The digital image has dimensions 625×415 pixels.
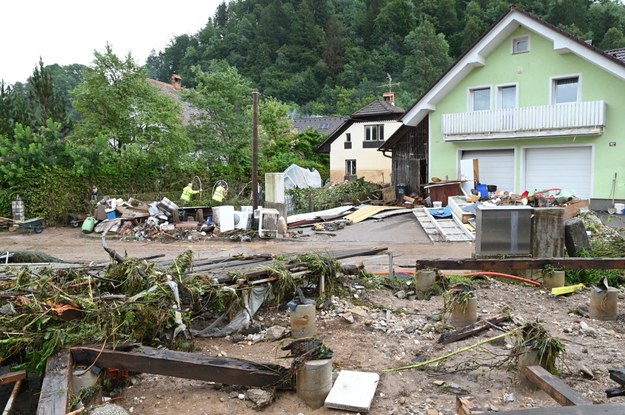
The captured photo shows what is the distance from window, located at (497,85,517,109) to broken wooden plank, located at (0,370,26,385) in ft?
68.1

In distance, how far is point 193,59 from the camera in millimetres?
78750

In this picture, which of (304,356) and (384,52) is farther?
(384,52)

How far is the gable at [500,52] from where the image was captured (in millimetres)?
18359

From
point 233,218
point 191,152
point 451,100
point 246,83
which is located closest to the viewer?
point 233,218

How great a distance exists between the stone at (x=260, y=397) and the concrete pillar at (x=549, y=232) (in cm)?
658

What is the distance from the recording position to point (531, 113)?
65.0 ft

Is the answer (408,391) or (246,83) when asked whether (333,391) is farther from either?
(246,83)

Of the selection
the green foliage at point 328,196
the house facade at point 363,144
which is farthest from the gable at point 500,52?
the house facade at point 363,144

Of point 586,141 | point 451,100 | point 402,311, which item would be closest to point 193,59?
point 451,100

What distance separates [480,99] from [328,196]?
8.17m

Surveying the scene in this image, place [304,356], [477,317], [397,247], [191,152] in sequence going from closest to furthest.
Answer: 1. [304,356]
2. [477,317]
3. [397,247]
4. [191,152]

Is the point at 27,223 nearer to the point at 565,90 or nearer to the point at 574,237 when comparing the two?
the point at 574,237

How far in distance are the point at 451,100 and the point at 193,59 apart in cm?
6392

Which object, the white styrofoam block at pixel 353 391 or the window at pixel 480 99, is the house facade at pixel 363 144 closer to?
the window at pixel 480 99
